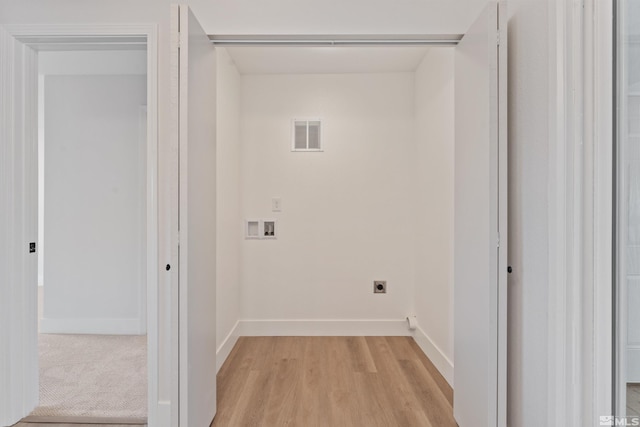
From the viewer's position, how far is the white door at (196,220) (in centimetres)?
158

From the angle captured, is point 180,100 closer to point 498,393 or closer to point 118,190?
point 498,393

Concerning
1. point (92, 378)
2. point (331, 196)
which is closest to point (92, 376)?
point (92, 378)

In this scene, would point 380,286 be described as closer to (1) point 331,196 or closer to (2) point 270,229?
(1) point 331,196

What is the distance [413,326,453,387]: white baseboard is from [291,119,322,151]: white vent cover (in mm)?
1860

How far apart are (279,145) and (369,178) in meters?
0.89

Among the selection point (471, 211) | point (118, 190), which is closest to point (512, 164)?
point (471, 211)

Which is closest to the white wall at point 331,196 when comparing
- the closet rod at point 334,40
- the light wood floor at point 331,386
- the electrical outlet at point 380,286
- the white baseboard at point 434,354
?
the electrical outlet at point 380,286

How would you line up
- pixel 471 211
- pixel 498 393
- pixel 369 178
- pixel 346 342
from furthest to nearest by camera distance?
pixel 369 178, pixel 346 342, pixel 471 211, pixel 498 393

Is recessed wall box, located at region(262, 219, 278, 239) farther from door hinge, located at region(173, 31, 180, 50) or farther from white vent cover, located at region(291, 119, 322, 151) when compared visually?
door hinge, located at region(173, 31, 180, 50)

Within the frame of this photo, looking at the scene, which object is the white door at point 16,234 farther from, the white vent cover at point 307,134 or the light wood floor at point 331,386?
the white vent cover at point 307,134

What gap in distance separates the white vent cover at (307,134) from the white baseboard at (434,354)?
6.10ft

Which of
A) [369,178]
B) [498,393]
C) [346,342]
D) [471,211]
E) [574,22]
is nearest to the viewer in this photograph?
[574,22]

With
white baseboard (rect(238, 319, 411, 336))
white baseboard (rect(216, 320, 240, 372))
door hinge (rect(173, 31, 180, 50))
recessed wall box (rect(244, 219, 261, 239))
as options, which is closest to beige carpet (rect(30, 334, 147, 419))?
white baseboard (rect(216, 320, 240, 372))

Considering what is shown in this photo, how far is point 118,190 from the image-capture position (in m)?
3.47
